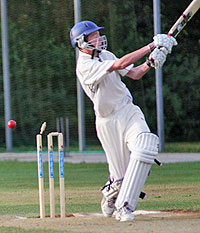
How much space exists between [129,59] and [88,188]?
4637mm

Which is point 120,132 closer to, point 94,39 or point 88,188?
point 94,39

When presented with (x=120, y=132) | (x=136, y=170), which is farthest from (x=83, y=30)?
(x=136, y=170)

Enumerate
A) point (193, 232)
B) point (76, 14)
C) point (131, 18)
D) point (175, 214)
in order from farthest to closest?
point (131, 18)
point (76, 14)
point (175, 214)
point (193, 232)

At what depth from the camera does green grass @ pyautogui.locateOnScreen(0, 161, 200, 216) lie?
27.4ft

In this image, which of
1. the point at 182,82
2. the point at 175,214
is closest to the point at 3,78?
the point at 182,82

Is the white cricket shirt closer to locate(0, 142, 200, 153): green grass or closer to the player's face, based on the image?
the player's face

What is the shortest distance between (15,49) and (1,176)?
797 cm

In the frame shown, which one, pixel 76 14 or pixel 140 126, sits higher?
pixel 76 14

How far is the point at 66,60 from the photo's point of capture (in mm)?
20234

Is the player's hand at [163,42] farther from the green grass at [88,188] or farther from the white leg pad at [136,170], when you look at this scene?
the green grass at [88,188]

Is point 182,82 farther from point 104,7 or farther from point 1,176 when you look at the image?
point 1,176

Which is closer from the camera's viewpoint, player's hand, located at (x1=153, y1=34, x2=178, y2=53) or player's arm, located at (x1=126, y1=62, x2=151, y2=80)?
player's hand, located at (x1=153, y1=34, x2=178, y2=53)

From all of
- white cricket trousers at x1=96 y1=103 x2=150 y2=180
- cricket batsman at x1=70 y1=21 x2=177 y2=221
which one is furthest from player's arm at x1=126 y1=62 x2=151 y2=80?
white cricket trousers at x1=96 y1=103 x2=150 y2=180

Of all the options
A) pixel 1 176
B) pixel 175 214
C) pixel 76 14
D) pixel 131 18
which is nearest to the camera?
pixel 175 214
